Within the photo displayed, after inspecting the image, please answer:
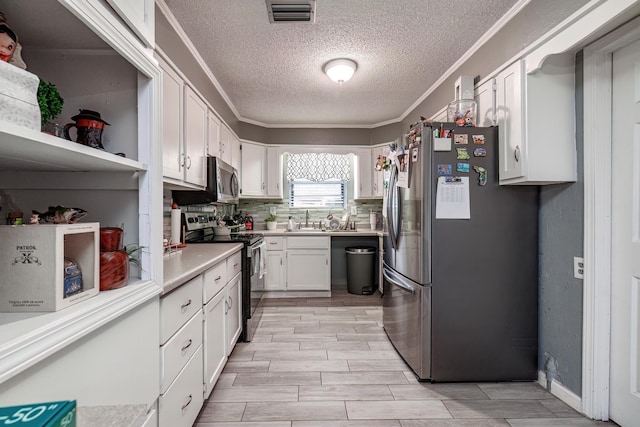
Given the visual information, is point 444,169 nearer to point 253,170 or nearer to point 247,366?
point 247,366

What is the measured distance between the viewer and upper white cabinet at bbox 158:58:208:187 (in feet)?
6.54

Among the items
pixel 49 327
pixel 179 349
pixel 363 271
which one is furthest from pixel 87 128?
pixel 363 271

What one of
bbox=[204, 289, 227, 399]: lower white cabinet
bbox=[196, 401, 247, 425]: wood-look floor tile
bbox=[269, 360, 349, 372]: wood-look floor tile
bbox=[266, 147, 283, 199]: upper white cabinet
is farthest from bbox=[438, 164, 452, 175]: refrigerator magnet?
bbox=[266, 147, 283, 199]: upper white cabinet

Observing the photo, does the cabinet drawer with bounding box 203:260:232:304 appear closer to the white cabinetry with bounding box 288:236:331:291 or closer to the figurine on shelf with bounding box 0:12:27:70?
the figurine on shelf with bounding box 0:12:27:70

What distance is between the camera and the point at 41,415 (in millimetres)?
429

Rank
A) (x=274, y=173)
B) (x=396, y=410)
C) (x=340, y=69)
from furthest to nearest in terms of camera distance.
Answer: (x=274, y=173)
(x=340, y=69)
(x=396, y=410)

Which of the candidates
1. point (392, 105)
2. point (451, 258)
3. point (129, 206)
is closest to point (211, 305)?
point (129, 206)

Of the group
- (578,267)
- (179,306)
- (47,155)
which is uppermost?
(47,155)

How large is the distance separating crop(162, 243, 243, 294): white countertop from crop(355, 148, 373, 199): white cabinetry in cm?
248

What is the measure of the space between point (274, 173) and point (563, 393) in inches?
152

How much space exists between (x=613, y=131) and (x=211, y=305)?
2.50 m

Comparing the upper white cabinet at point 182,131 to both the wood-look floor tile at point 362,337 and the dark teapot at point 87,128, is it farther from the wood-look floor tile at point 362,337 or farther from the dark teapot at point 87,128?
the wood-look floor tile at point 362,337

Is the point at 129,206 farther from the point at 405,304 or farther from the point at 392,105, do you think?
the point at 392,105

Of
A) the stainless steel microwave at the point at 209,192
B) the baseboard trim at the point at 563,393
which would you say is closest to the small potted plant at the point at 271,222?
the stainless steel microwave at the point at 209,192
